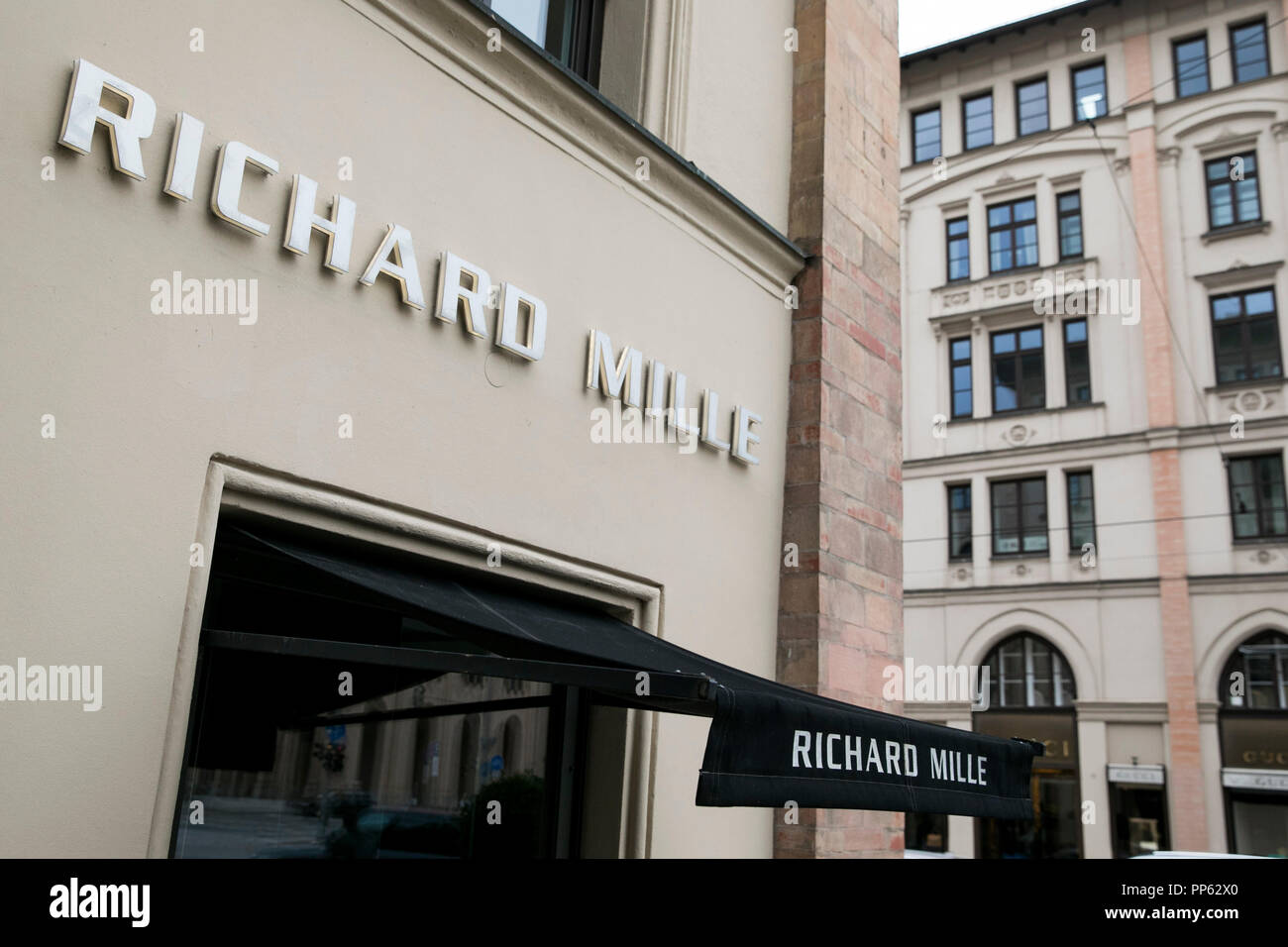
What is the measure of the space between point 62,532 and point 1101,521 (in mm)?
23916

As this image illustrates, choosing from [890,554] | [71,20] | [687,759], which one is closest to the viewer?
[71,20]

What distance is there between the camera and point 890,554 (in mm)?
6355

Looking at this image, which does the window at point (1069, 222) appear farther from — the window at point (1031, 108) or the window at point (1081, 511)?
the window at point (1081, 511)

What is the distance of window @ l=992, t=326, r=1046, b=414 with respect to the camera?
25.5m

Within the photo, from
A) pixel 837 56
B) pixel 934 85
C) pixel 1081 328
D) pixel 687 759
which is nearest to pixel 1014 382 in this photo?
pixel 1081 328

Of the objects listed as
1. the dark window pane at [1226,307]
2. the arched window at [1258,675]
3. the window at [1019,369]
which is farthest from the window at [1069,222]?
the arched window at [1258,675]

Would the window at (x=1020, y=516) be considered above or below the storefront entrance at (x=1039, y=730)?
above

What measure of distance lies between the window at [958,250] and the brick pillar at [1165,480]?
153 inches

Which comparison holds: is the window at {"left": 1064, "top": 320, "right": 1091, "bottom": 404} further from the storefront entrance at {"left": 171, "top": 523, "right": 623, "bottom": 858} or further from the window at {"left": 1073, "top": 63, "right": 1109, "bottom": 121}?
the storefront entrance at {"left": 171, "top": 523, "right": 623, "bottom": 858}

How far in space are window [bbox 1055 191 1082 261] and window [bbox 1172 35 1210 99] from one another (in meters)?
3.12

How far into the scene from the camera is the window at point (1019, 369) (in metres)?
25.5

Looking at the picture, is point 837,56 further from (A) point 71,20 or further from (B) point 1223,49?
(B) point 1223,49

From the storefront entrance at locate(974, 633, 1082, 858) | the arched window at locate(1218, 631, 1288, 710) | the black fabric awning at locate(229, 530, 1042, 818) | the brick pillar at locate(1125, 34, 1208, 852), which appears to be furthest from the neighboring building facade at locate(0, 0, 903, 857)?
the storefront entrance at locate(974, 633, 1082, 858)

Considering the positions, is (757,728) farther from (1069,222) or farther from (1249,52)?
(1249,52)
